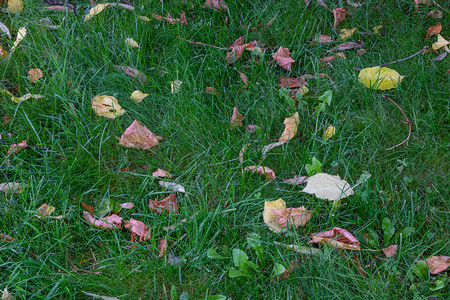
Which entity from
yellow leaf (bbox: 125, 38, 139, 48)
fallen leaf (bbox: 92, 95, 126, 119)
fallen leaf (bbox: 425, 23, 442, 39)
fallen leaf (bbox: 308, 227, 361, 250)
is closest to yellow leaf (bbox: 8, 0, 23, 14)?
yellow leaf (bbox: 125, 38, 139, 48)

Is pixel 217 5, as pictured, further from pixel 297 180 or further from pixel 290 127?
pixel 297 180

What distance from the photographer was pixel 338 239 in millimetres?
1854

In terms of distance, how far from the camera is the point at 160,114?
97.7 inches

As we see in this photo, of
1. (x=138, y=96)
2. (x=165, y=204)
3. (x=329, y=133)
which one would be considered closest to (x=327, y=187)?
(x=329, y=133)

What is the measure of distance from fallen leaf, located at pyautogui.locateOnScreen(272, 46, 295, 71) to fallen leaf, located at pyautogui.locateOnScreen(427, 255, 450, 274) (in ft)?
4.52

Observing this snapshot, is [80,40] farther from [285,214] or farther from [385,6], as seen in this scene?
[385,6]

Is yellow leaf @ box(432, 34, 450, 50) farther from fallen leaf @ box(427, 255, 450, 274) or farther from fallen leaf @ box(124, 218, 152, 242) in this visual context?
fallen leaf @ box(124, 218, 152, 242)

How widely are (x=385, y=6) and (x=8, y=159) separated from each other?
8.62 feet

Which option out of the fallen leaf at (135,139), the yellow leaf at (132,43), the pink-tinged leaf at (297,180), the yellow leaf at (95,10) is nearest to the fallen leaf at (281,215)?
the pink-tinged leaf at (297,180)

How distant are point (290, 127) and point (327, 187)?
0.47 m

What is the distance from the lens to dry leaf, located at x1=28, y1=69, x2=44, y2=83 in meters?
2.55

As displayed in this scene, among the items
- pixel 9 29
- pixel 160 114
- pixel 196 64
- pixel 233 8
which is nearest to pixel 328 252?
pixel 160 114

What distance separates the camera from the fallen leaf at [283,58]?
2676 millimetres

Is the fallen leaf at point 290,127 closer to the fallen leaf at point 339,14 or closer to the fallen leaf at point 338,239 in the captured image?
the fallen leaf at point 338,239
